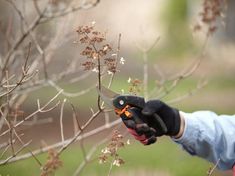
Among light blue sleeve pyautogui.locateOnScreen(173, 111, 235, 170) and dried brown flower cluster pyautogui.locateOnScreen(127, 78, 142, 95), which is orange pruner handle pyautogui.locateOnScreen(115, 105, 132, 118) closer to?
dried brown flower cluster pyautogui.locateOnScreen(127, 78, 142, 95)

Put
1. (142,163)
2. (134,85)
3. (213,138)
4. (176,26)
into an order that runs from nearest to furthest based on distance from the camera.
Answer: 1. (134,85)
2. (213,138)
3. (142,163)
4. (176,26)

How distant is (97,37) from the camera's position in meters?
2.26

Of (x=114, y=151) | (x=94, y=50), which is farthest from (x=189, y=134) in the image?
(x=94, y=50)

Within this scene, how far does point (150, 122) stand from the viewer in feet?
8.70

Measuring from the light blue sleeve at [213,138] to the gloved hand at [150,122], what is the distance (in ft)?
0.49

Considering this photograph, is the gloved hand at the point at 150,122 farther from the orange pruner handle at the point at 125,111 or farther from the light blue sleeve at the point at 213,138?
the light blue sleeve at the point at 213,138

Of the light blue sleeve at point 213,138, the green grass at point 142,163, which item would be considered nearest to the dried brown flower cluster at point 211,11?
the light blue sleeve at point 213,138

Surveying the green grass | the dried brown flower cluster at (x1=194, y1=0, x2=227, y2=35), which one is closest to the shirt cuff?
the dried brown flower cluster at (x1=194, y1=0, x2=227, y2=35)

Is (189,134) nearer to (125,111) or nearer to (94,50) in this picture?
(125,111)

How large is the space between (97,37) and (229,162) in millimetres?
1119

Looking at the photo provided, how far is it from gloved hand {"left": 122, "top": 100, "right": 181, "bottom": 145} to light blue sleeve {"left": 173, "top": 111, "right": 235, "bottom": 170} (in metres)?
0.15

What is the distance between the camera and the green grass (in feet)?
20.6

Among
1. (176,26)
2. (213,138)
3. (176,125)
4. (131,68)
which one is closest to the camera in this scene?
(176,125)

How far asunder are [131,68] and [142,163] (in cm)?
1030
